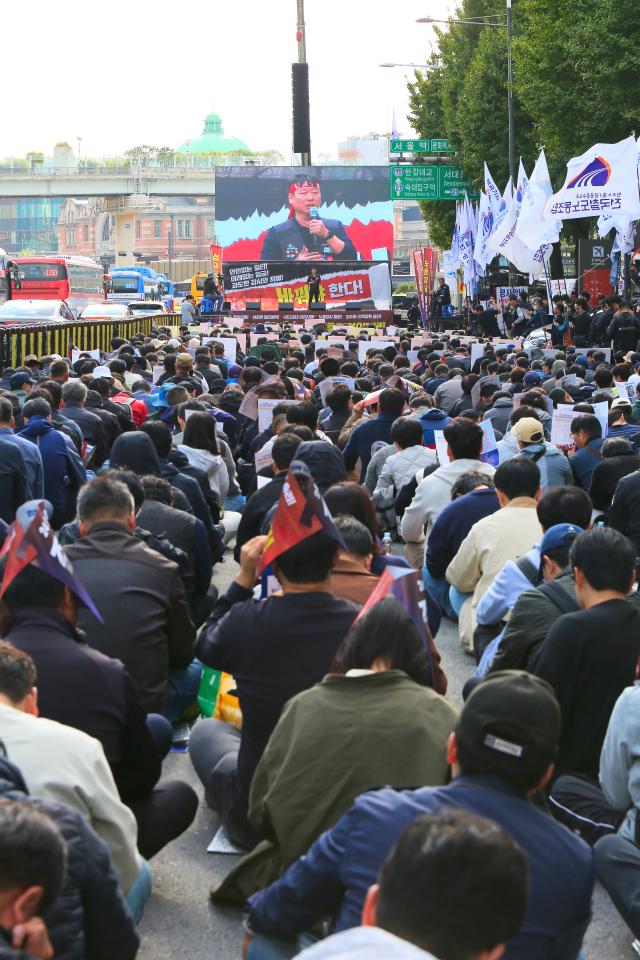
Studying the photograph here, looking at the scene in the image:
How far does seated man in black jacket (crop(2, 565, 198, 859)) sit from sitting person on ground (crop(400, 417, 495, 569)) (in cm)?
479

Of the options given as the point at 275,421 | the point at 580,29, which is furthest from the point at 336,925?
the point at 580,29

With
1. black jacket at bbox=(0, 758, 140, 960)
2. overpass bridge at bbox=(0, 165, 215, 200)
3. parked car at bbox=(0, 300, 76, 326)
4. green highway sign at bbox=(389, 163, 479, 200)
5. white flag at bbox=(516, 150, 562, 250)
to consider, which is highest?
overpass bridge at bbox=(0, 165, 215, 200)

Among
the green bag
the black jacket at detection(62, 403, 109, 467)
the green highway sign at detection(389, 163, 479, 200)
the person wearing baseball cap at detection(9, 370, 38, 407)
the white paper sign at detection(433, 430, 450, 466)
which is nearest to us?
the green bag

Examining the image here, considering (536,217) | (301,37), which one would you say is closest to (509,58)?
(301,37)

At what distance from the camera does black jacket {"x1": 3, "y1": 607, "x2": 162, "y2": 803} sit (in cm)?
479

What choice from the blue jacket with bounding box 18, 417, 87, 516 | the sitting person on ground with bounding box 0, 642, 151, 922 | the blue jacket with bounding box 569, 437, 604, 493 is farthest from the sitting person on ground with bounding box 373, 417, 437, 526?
the sitting person on ground with bounding box 0, 642, 151, 922

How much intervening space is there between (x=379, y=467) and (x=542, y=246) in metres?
17.4

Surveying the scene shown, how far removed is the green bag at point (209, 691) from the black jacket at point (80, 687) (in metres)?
1.54

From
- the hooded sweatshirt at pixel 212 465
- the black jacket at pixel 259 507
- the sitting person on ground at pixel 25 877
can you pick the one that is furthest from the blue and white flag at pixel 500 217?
the sitting person on ground at pixel 25 877

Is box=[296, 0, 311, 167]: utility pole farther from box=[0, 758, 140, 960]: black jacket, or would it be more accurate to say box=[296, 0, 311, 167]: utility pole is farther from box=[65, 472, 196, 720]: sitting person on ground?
box=[0, 758, 140, 960]: black jacket

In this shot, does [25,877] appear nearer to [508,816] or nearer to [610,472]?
[508,816]

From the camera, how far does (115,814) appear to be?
4.32 meters

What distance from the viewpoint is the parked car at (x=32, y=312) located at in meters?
35.6

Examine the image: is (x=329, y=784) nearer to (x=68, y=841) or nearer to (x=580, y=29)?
(x=68, y=841)
